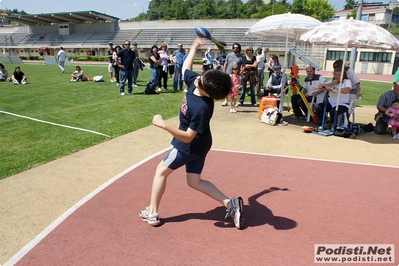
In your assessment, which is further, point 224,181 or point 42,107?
point 42,107

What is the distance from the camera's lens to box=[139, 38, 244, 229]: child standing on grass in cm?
311

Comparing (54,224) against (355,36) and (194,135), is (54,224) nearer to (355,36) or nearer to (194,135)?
(194,135)

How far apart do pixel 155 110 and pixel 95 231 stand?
22.0 feet

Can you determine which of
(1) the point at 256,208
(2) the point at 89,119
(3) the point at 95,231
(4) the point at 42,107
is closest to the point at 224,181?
(1) the point at 256,208

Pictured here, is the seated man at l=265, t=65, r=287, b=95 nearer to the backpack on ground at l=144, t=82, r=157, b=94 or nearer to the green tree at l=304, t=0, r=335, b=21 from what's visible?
the backpack on ground at l=144, t=82, r=157, b=94

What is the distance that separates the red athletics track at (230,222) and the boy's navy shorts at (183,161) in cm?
69

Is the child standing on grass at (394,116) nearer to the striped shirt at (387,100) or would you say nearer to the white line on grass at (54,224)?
the striped shirt at (387,100)

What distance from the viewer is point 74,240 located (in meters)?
3.30

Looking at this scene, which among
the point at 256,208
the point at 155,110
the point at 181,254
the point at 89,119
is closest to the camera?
the point at 181,254

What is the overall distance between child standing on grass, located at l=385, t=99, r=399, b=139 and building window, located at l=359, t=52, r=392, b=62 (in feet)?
113

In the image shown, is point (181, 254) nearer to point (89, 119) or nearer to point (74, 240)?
point (74, 240)

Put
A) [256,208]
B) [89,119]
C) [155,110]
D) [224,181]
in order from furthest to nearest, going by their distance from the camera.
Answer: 1. [155,110]
2. [89,119]
3. [224,181]
4. [256,208]

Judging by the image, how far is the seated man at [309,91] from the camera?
8.51 metres

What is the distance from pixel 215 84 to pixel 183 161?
914 mm
